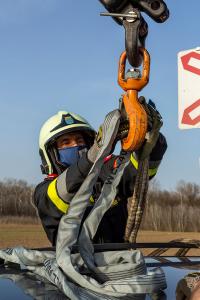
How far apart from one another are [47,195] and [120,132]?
43.1 inches

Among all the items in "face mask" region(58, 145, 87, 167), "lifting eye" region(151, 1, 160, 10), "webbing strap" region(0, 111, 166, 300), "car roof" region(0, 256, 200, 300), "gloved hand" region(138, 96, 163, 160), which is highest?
"lifting eye" region(151, 1, 160, 10)

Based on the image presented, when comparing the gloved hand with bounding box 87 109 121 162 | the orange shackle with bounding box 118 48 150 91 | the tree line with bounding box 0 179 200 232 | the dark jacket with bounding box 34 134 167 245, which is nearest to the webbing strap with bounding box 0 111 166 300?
the gloved hand with bounding box 87 109 121 162

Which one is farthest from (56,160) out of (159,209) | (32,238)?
(159,209)

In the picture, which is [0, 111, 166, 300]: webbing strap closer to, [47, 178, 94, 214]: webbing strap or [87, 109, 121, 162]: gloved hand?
[87, 109, 121, 162]: gloved hand

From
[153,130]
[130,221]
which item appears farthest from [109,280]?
[153,130]

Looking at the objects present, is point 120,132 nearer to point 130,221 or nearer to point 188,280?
point 130,221

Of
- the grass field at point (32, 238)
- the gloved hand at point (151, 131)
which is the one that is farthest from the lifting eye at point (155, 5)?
the grass field at point (32, 238)

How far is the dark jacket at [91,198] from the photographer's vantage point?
2.96 m

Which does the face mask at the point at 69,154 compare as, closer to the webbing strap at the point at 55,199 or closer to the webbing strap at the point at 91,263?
the webbing strap at the point at 55,199

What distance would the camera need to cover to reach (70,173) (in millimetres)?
3000

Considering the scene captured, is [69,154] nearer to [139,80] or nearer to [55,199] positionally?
[55,199]

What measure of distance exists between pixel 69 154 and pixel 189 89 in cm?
109

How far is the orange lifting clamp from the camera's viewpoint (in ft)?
7.59

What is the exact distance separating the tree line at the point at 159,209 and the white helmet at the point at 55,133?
45.4 metres
